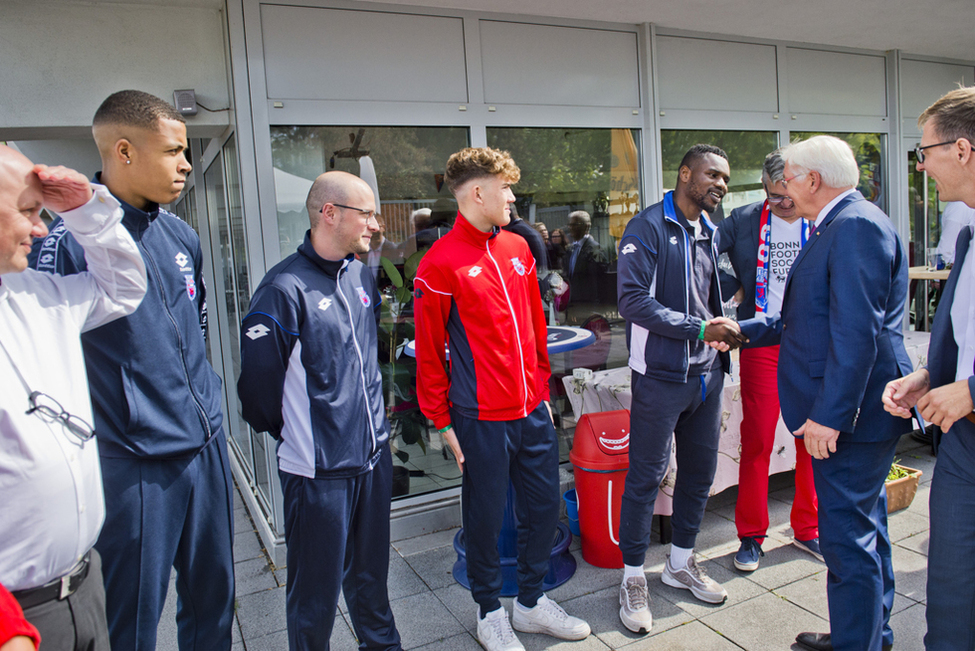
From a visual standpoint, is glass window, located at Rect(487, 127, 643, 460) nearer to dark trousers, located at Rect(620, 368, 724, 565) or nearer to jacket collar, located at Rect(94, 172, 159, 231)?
dark trousers, located at Rect(620, 368, 724, 565)

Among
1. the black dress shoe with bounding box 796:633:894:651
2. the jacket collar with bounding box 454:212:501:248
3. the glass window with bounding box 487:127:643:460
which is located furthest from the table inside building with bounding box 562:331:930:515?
the jacket collar with bounding box 454:212:501:248

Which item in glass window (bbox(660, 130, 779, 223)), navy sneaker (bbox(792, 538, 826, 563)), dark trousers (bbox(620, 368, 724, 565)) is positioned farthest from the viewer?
glass window (bbox(660, 130, 779, 223))

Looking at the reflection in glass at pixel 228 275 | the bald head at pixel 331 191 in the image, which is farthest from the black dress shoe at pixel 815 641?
the reflection in glass at pixel 228 275

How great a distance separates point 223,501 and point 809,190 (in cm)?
240

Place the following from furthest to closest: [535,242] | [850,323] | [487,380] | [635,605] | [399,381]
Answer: [535,242]
[399,381]
[635,605]
[487,380]
[850,323]

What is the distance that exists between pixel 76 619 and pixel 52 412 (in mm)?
464

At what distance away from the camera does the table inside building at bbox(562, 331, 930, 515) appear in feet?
12.2

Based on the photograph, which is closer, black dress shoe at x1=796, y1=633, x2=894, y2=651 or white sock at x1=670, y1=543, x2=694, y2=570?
black dress shoe at x1=796, y1=633, x2=894, y2=651

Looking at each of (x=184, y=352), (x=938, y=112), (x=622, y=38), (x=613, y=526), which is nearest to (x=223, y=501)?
(x=184, y=352)

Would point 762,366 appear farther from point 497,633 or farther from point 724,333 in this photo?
point 497,633

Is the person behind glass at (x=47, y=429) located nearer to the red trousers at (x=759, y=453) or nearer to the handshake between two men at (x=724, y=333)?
the handshake between two men at (x=724, y=333)

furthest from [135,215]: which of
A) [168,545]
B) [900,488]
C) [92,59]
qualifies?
[900,488]

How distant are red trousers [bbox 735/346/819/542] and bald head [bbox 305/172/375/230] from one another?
2.32 meters

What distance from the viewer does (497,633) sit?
2.76m
